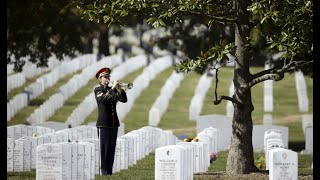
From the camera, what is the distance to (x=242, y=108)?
21.7 metres

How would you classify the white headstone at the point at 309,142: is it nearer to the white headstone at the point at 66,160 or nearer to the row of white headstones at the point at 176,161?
the row of white headstones at the point at 176,161

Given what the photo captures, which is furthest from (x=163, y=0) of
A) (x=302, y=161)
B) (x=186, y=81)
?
(x=186, y=81)

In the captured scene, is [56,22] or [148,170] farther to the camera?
[56,22]

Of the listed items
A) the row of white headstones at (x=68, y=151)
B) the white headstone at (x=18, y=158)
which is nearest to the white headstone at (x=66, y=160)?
the row of white headstones at (x=68, y=151)

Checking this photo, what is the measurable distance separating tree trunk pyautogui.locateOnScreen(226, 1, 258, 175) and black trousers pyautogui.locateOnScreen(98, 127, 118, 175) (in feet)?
8.61

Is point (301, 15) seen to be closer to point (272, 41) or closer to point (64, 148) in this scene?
point (272, 41)

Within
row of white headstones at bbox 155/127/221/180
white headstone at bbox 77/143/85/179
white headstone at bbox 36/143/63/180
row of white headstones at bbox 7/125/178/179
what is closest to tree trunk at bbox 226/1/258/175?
row of white headstones at bbox 155/127/221/180

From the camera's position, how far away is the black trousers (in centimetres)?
2006

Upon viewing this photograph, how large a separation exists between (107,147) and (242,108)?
3062 mm

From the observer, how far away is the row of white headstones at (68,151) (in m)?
17.9

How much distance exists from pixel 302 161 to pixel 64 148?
10522 mm

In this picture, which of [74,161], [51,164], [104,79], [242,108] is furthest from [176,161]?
[242,108]

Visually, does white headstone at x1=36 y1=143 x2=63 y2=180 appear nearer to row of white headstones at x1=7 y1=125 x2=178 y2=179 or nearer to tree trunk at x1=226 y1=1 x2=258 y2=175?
row of white headstones at x1=7 y1=125 x2=178 y2=179

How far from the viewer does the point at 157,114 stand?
4150cm
